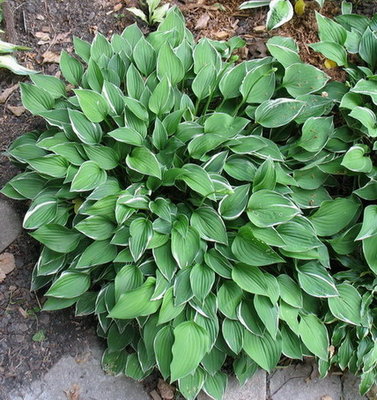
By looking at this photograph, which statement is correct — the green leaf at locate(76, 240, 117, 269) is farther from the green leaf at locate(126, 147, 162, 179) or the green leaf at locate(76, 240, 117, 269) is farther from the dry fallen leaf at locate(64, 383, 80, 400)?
the dry fallen leaf at locate(64, 383, 80, 400)

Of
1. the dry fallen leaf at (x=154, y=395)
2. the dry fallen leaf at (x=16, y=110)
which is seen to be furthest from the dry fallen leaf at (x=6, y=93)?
the dry fallen leaf at (x=154, y=395)

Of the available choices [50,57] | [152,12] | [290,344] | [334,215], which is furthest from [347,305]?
[50,57]

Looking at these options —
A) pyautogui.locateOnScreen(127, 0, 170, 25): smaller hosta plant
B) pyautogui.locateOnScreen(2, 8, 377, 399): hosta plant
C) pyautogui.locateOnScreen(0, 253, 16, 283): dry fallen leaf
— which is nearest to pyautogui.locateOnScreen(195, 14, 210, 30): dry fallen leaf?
pyautogui.locateOnScreen(127, 0, 170, 25): smaller hosta plant

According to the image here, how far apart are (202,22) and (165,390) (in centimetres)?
237

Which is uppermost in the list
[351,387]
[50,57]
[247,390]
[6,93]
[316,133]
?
[50,57]

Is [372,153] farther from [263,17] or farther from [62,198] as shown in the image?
[62,198]

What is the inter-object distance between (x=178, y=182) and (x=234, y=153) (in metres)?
0.35

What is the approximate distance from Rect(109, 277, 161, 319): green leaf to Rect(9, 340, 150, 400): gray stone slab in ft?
1.83

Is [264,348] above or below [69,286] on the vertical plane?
below

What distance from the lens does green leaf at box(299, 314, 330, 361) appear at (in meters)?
2.67

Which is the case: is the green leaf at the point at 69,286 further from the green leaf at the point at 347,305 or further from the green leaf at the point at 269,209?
the green leaf at the point at 347,305

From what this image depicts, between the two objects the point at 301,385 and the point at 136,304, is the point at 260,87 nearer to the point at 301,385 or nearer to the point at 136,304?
the point at 136,304

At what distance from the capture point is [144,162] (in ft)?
8.58

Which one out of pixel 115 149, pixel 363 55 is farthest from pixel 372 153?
pixel 115 149
